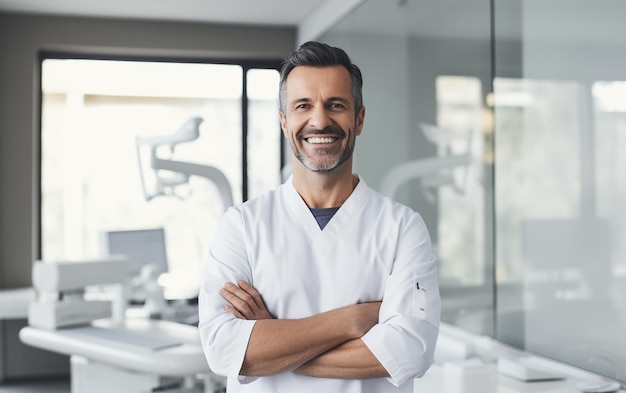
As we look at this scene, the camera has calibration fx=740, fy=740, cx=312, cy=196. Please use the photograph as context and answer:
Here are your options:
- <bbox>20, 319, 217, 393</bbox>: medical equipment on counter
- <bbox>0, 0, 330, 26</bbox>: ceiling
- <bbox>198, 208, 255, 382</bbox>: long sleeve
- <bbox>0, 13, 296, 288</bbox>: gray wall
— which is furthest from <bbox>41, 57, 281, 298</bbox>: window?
<bbox>198, 208, 255, 382</bbox>: long sleeve

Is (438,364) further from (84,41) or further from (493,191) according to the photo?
(84,41)

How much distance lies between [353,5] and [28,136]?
2.61 m

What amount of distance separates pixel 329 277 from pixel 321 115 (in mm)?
341

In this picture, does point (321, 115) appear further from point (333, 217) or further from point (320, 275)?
point (320, 275)

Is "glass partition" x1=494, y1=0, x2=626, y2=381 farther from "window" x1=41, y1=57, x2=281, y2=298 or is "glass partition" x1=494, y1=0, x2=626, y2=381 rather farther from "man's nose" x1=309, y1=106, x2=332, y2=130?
"window" x1=41, y1=57, x2=281, y2=298

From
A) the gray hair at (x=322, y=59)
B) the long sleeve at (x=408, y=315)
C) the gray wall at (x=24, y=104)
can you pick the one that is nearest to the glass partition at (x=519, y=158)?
the long sleeve at (x=408, y=315)

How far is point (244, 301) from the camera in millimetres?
1510

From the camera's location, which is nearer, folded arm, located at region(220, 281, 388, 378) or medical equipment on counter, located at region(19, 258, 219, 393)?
folded arm, located at region(220, 281, 388, 378)

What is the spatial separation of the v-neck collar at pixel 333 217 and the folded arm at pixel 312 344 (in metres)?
0.17

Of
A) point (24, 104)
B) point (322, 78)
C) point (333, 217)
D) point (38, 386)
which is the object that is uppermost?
point (24, 104)

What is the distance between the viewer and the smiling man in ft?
4.85

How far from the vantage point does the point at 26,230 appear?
5332mm

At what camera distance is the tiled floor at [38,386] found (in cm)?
498

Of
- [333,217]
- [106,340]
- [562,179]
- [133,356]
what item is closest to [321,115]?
[333,217]
